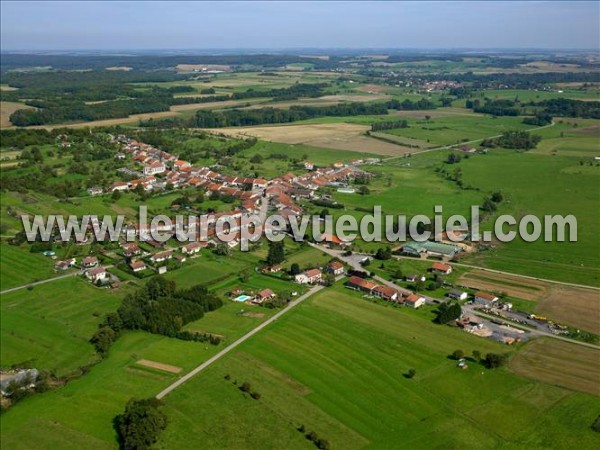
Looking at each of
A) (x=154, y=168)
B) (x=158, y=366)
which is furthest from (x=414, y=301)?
(x=154, y=168)

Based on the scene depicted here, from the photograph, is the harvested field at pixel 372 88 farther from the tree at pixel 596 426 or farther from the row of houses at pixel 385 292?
the tree at pixel 596 426

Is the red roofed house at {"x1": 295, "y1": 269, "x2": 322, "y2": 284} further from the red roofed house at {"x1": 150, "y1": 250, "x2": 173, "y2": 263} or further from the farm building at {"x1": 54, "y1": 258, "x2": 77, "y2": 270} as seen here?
the farm building at {"x1": 54, "y1": 258, "x2": 77, "y2": 270}

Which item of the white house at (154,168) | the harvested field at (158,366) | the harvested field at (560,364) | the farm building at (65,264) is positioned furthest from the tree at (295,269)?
the white house at (154,168)

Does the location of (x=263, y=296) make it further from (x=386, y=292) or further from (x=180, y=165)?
(x=180, y=165)

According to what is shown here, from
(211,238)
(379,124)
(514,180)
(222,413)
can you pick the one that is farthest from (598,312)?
(379,124)

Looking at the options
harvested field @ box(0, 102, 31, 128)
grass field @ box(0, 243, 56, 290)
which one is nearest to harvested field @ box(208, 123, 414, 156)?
harvested field @ box(0, 102, 31, 128)

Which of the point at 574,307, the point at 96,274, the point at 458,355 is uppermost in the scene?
the point at 96,274
